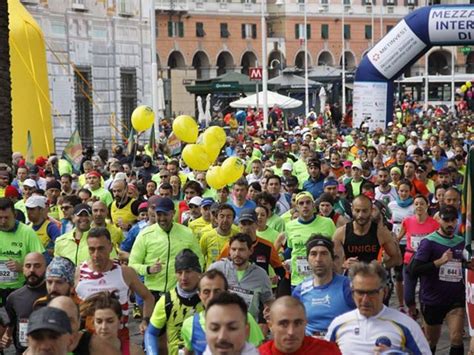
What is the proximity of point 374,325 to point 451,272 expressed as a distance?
12.1ft

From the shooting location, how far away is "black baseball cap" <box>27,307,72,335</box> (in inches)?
206

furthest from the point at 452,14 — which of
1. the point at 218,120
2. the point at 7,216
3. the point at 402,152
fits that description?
the point at 7,216

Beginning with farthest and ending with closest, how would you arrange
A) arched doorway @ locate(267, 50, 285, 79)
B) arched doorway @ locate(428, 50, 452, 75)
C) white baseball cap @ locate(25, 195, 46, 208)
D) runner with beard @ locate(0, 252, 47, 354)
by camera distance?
arched doorway @ locate(428, 50, 452, 75) → arched doorway @ locate(267, 50, 285, 79) → white baseball cap @ locate(25, 195, 46, 208) → runner with beard @ locate(0, 252, 47, 354)

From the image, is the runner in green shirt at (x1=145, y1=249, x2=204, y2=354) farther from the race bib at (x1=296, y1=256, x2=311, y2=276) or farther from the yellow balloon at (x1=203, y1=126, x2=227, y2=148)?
the yellow balloon at (x1=203, y1=126, x2=227, y2=148)

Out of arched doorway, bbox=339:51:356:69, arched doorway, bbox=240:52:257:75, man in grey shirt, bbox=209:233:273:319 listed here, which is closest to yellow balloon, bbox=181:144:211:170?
man in grey shirt, bbox=209:233:273:319

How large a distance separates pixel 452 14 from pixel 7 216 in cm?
2273

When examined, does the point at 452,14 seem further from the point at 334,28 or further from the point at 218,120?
the point at 334,28

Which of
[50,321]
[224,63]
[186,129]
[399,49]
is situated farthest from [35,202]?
[224,63]

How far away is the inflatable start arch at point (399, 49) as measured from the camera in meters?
31.5

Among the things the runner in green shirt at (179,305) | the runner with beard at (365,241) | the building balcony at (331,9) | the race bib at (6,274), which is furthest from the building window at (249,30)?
the runner in green shirt at (179,305)

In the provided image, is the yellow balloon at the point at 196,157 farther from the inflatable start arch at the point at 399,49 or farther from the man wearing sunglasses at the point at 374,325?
the inflatable start arch at the point at 399,49

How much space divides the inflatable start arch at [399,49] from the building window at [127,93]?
7279 mm

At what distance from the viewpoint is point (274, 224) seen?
12.4 metres

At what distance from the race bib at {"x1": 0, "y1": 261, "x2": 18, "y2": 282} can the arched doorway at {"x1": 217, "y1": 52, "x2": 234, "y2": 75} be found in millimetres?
75521
